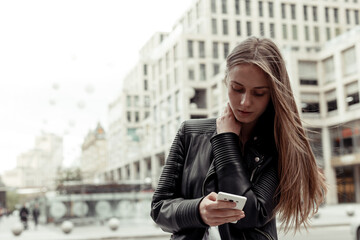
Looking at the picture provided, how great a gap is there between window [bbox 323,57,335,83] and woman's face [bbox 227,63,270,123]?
2456 cm

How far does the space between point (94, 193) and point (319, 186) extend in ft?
69.6

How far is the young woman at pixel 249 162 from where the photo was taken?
125cm

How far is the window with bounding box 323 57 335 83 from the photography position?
2497 centimetres

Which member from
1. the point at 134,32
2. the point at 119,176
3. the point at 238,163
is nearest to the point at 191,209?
the point at 238,163

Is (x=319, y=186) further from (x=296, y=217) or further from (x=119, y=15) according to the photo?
(x=119, y=15)

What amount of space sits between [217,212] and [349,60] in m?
21.6

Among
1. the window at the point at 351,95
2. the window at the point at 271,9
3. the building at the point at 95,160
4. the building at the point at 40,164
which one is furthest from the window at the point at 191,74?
the building at the point at 95,160

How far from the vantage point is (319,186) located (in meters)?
1.35

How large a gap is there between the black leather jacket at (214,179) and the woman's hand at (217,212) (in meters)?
0.03

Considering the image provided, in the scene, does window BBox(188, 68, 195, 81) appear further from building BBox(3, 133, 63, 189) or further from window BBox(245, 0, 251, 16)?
window BBox(245, 0, 251, 16)

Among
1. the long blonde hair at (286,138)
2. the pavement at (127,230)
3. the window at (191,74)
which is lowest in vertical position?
the pavement at (127,230)

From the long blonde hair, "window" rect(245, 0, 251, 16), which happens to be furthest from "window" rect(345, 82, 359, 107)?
the long blonde hair

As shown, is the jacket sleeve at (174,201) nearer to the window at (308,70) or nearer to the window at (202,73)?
the window at (308,70)

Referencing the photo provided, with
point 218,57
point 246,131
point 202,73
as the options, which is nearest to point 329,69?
point 218,57
